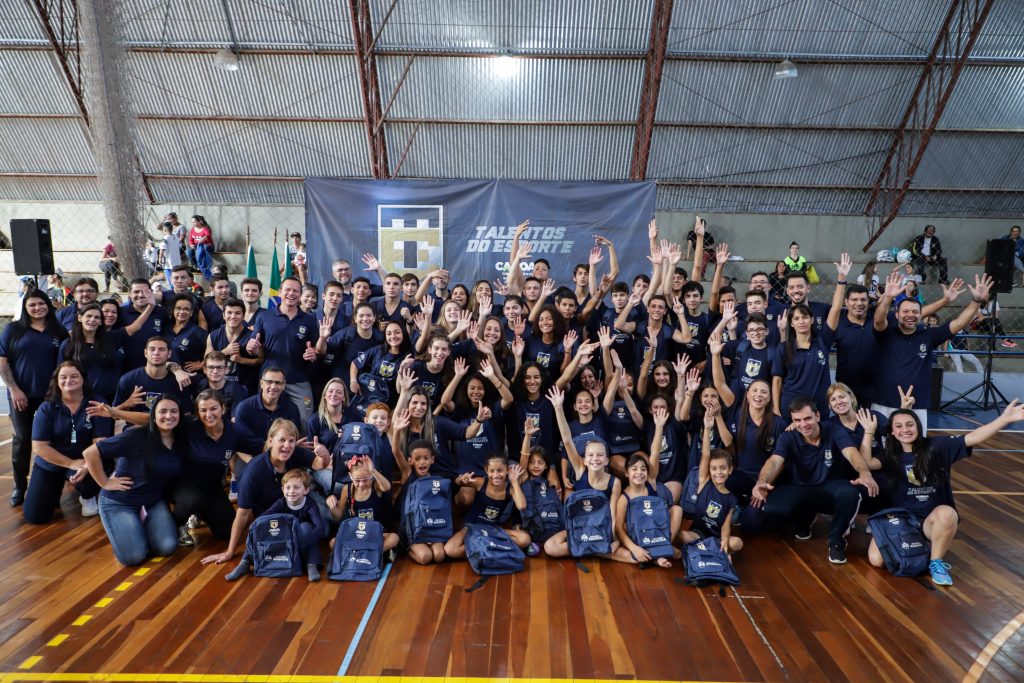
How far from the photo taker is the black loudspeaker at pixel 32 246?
8.94 metres

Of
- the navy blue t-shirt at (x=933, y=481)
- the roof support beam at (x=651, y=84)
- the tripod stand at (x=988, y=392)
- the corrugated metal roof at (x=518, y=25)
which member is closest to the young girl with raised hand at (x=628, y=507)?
the navy blue t-shirt at (x=933, y=481)

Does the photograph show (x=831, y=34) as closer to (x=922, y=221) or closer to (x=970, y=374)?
(x=922, y=221)

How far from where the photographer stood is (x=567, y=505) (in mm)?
5867

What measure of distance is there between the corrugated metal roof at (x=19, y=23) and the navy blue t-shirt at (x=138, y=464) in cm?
1389

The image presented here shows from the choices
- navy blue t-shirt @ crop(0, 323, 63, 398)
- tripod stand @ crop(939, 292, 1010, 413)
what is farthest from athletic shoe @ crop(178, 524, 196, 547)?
tripod stand @ crop(939, 292, 1010, 413)

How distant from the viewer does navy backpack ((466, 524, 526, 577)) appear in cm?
546

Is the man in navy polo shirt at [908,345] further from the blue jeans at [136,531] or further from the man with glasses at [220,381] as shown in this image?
the blue jeans at [136,531]

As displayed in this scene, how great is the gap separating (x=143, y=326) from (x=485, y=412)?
402 cm

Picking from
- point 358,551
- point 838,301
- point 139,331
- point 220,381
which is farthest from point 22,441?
point 838,301

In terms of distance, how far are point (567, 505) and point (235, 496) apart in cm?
326

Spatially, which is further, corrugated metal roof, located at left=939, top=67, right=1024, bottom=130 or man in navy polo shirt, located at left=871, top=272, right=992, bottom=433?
corrugated metal roof, located at left=939, top=67, right=1024, bottom=130

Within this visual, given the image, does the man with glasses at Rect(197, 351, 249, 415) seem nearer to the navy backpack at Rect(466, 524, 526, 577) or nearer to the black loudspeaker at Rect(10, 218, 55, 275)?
the navy backpack at Rect(466, 524, 526, 577)

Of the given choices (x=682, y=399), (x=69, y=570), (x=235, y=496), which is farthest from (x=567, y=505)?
(x=69, y=570)

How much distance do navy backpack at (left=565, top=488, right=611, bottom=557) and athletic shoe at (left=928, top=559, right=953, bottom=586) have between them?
254 cm
